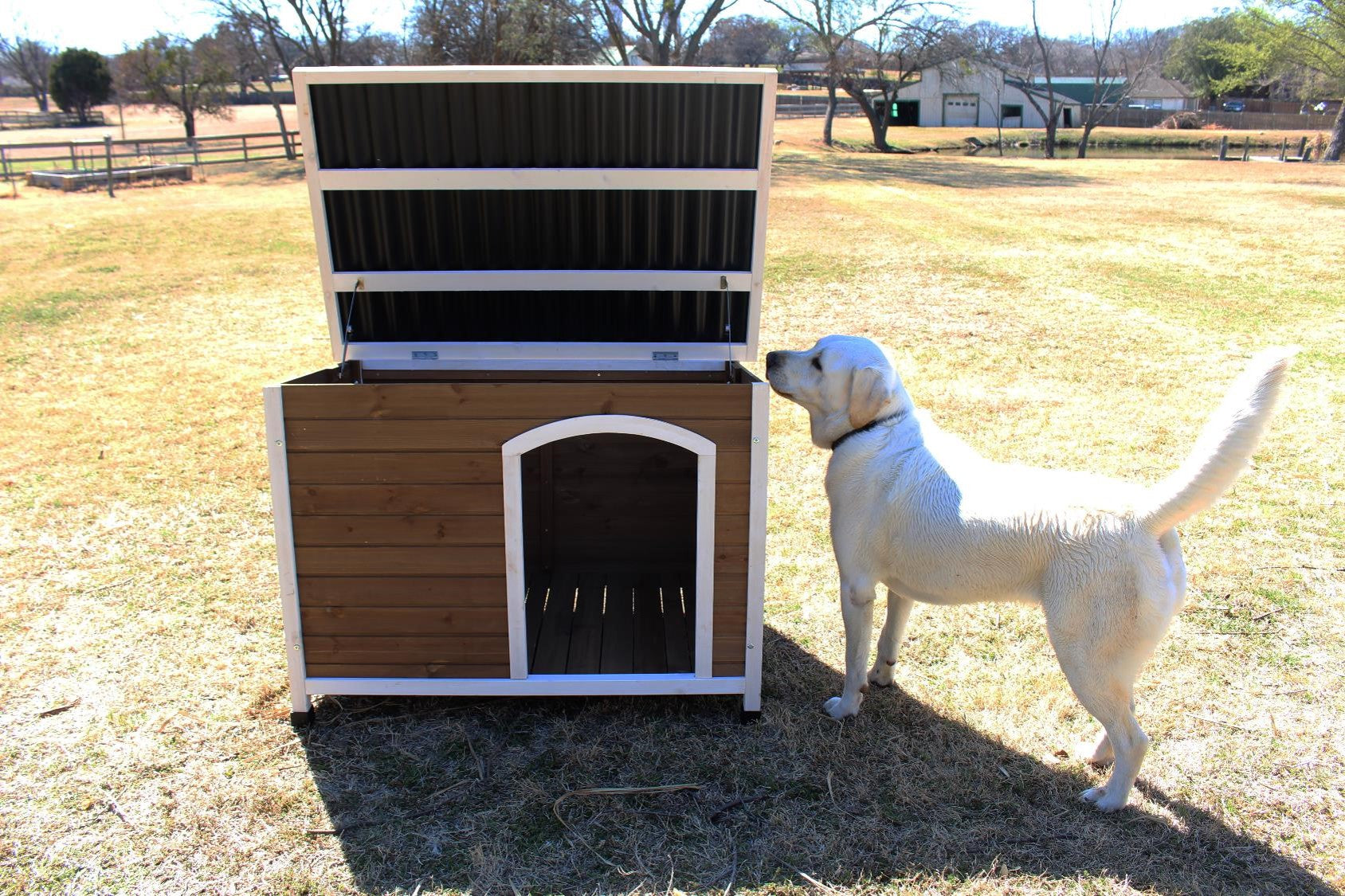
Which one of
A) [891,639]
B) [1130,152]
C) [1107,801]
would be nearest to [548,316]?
[891,639]

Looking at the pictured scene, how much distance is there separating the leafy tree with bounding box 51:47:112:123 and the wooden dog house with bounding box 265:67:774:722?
60.1 meters

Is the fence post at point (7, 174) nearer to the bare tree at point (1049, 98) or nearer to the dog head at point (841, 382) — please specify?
the dog head at point (841, 382)

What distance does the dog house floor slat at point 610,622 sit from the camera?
403cm

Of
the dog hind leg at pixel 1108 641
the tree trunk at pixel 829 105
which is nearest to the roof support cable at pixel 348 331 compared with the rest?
the dog hind leg at pixel 1108 641

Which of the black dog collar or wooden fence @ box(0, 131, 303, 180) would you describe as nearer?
the black dog collar

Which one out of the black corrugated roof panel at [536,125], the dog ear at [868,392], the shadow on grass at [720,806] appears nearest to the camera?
the shadow on grass at [720,806]

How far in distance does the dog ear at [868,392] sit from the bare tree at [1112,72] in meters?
43.1

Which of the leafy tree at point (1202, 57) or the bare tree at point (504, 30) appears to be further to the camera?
the leafy tree at point (1202, 57)

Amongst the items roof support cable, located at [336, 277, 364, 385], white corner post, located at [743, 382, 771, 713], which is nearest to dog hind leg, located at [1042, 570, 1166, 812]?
white corner post, located at [743, 382, 771, 713]

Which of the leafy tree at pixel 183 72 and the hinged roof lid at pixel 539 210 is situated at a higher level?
the leafy tree at pixel 183 72

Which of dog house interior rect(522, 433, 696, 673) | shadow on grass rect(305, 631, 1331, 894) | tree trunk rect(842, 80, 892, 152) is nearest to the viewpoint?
shadow on grass rect(305, 631, 1331, 894)

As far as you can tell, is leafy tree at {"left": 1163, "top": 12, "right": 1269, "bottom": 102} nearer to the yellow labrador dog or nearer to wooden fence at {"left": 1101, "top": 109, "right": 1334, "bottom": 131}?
wooden fence at {"left": 1101, "top": 109, "right": 1334, "bottom": 131}

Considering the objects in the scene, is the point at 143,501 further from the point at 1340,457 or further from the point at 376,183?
the point at 1340,457

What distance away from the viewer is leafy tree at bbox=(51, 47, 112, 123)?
169 feet
